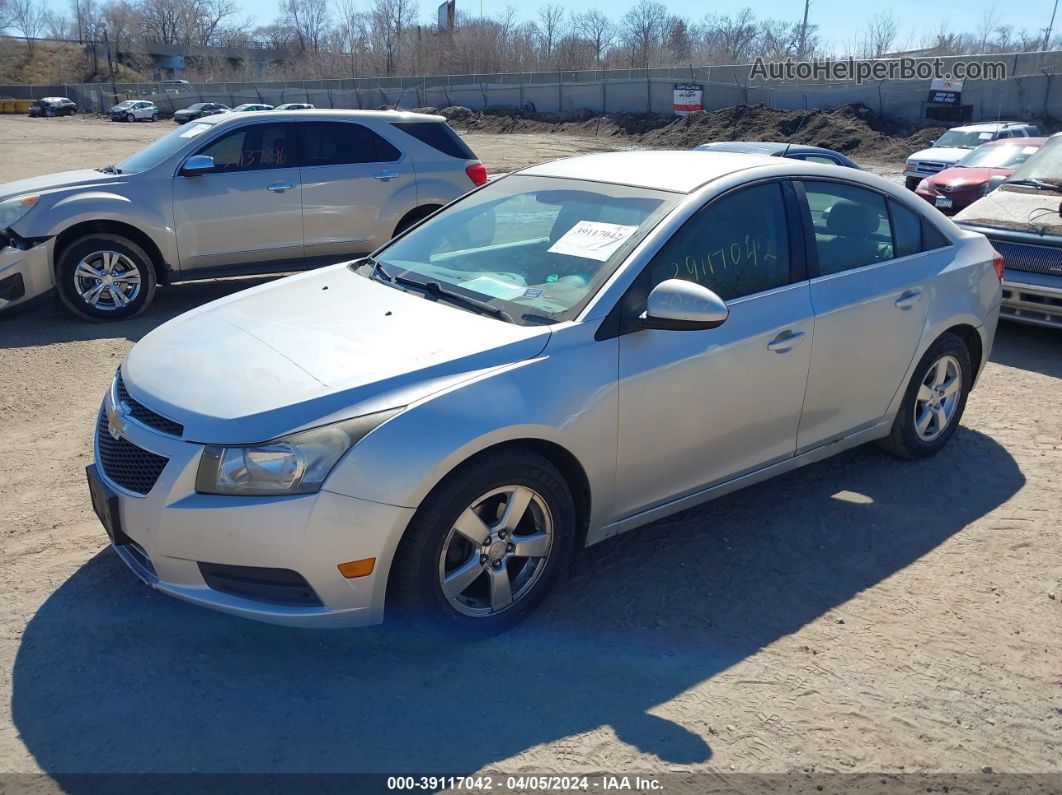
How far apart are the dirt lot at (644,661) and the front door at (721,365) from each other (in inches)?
19.5

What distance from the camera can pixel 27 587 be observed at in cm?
372

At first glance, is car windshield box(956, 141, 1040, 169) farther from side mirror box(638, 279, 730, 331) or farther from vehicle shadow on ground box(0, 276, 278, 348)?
side mirror box(638, 279, 730, 331)

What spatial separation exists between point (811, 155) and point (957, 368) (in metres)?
7.51

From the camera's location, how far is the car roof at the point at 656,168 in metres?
4.07

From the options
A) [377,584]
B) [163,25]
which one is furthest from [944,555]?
[163,25]

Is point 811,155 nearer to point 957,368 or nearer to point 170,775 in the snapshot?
point 957,368

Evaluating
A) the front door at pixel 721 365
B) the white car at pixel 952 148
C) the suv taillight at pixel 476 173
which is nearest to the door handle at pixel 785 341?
the front door at pixel 721 365

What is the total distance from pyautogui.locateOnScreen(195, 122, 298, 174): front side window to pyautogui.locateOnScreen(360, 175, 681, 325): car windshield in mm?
4297

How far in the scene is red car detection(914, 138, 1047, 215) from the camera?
46.8 feet

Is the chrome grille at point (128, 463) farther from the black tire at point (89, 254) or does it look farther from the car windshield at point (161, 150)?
the car windshield at point (161, 150)

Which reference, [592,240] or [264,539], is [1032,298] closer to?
[592,240]

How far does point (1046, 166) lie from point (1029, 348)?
2.47m

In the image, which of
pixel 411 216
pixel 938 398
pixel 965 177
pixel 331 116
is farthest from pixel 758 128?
pixel 938 398

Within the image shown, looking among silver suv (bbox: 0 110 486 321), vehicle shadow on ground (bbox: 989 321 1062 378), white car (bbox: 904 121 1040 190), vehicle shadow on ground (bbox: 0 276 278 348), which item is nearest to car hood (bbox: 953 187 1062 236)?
vehicle shadow on ground (bbox: 989 321 1062 378)
